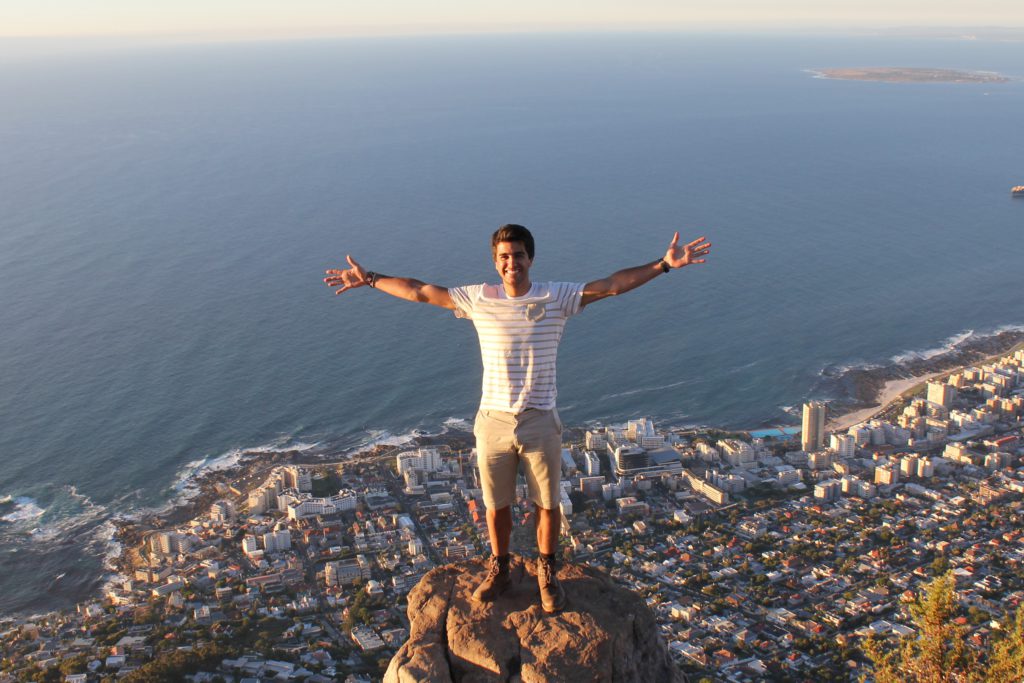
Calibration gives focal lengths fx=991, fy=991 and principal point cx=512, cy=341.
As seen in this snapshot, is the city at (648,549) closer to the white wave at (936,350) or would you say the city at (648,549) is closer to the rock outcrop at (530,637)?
the white wave at (936,350)

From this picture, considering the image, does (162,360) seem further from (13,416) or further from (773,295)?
(773,295)

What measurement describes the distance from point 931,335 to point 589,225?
752 inches

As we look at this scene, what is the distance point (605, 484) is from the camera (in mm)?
25875

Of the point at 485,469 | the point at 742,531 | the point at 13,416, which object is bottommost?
the point at 742,531

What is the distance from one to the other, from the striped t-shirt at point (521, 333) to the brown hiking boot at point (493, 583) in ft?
3.88

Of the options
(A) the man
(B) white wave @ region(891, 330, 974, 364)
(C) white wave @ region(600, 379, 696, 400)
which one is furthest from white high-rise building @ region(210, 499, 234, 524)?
(B) white wave @ region(891, 330, 974, 364)

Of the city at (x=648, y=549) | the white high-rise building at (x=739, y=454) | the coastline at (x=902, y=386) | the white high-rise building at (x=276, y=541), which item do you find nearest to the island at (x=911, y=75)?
the coastline at (x=902, y=386)

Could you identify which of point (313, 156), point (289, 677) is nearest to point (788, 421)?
point (289, 677)

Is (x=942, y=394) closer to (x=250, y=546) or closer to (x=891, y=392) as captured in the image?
(x=891, y=392)

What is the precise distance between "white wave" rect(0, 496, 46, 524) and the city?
3329 mm

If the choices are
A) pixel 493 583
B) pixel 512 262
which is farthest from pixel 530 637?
pixel 512 262

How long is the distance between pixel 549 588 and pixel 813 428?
79.7 feet

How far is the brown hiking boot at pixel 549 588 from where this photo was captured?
20.1 ft

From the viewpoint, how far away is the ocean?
29.8 meters
